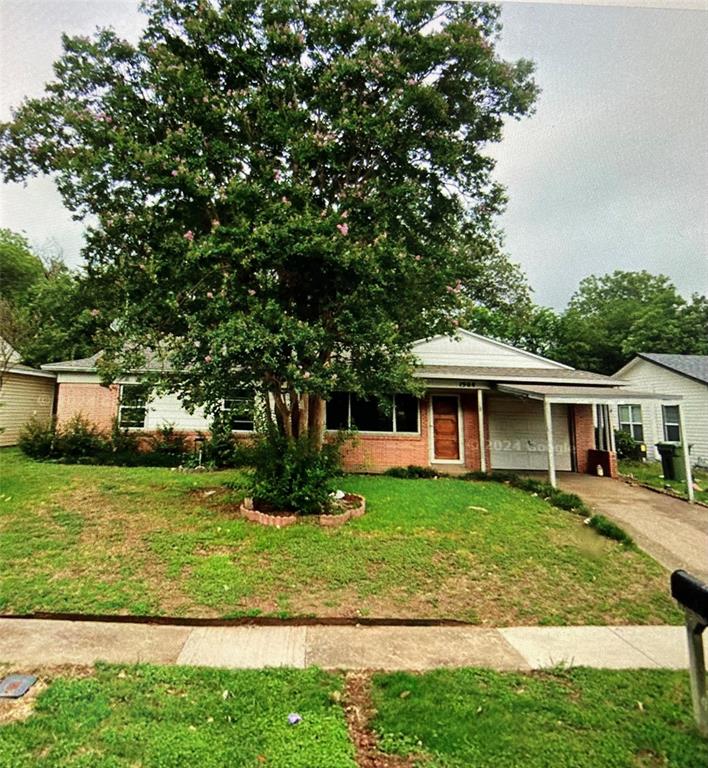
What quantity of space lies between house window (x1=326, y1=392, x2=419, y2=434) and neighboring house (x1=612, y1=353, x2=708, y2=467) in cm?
660

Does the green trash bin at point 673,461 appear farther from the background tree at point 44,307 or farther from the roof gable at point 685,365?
the background tree at point 44,307

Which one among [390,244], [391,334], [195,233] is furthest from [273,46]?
[391,334]

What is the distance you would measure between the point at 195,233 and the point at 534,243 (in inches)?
195

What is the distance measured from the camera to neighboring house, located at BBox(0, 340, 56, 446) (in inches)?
509

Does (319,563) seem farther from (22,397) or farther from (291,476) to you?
(22,397)

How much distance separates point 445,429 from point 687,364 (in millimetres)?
8657

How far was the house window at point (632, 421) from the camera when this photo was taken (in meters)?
15.2

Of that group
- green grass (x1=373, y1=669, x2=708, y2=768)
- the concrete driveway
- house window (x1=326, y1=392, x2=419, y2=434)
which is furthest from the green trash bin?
green grass (x1=373, y1=669, x2=708, y2=768)

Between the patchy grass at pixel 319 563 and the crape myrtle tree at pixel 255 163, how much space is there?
204 centimetres

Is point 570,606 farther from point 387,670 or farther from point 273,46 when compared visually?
point 273,46

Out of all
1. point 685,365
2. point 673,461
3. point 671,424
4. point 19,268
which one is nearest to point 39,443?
point 19,268

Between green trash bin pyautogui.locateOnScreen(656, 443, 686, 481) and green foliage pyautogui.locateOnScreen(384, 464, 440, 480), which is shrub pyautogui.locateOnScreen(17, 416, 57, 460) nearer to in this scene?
green foliage pyautogui.locateOnScreen(384, 464, 440, 480)

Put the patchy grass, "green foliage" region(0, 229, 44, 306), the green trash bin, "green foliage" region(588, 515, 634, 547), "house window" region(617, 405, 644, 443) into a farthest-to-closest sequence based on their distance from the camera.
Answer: "house window" region(617, 405, 644, 443) < "green foliage" region(0, 229, 44, 306) < the green trash bin < "green foliage" region(588, 515, 634, 547) < the patchy grass

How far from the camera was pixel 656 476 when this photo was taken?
11.7m
